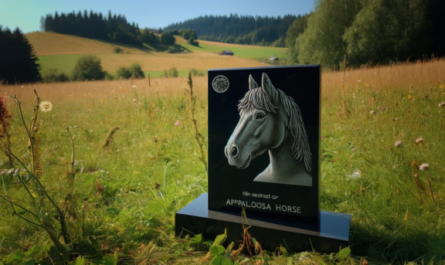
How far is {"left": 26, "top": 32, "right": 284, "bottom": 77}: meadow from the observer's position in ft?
25.6

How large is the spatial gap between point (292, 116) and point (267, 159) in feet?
0.99

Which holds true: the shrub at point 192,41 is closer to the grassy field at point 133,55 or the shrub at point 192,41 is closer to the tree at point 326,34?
the grassy field at point 133,55

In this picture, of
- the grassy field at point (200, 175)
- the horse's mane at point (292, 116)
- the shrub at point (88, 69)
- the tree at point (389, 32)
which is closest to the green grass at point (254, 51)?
the tree at point (389, 32)

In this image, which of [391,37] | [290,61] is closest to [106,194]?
[391,37]

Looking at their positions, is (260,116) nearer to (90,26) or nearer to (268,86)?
(268,86)

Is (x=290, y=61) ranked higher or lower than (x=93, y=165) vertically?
higher

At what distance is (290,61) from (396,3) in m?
4.41

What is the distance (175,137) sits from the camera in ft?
13.4

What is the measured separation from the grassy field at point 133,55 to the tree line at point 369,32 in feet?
6.71

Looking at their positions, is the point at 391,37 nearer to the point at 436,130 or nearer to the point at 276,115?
the point at 436,130

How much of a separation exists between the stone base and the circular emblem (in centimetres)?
81

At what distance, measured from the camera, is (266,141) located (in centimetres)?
162

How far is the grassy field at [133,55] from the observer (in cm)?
779

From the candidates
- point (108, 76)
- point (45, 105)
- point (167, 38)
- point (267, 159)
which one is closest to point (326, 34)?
point (167, 38)
